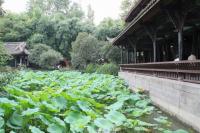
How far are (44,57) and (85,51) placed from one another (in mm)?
6458

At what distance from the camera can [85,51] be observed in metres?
36.2

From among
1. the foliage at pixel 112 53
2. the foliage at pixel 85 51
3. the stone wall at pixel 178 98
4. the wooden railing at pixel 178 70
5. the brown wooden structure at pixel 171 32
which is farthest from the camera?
the foliage at pixel 85 51

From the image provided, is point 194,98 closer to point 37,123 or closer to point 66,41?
point 37,123

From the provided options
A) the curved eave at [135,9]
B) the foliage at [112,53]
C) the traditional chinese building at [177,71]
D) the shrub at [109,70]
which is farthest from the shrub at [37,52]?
the traditional chinese building at [177,71]

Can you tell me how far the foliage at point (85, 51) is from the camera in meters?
36.2

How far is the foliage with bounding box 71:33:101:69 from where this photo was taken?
119 ft

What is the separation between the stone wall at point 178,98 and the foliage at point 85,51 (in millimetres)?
24191

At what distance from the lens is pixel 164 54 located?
2175cm

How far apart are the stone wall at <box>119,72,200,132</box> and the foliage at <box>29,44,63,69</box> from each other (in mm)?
29326

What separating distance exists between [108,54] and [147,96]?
67.7 feet

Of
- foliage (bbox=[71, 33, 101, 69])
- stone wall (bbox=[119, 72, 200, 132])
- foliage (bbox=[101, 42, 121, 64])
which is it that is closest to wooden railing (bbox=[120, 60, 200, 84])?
stone wall (bbox=[119, 72, 200, 132])

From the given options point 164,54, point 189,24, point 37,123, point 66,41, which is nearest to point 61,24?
point 66,41

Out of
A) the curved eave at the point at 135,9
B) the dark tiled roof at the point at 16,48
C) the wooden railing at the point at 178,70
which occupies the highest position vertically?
the curved eave at the point at 135,9

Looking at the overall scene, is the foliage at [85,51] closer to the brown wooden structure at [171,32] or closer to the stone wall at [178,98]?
the brown wooden structure at [171,32]
